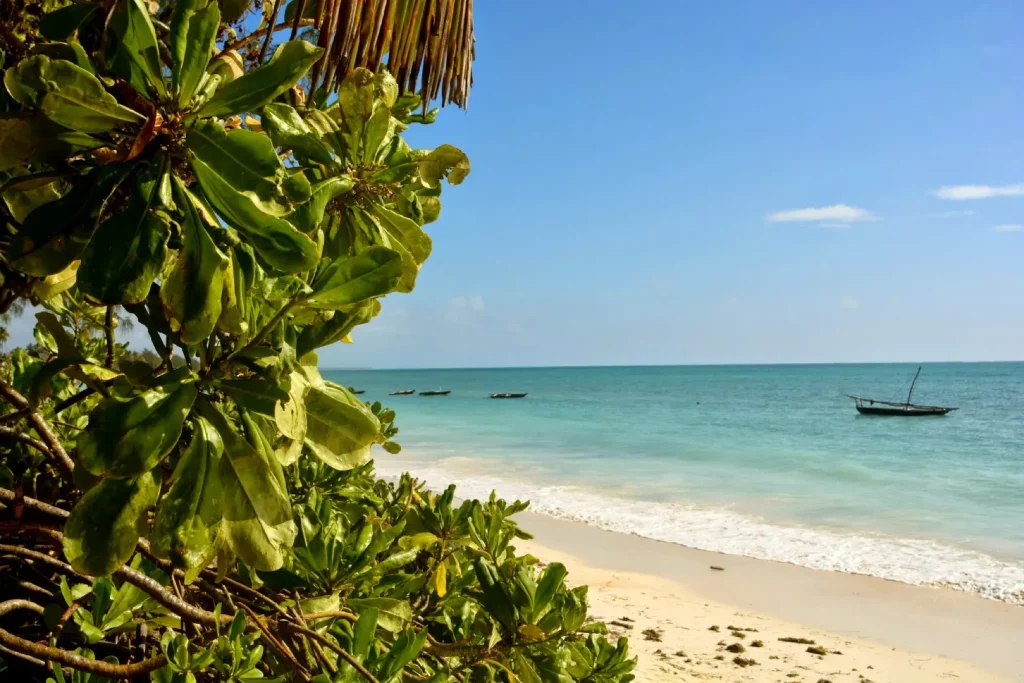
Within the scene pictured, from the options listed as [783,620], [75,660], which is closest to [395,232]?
[75,660]

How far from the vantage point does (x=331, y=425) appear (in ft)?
2.48

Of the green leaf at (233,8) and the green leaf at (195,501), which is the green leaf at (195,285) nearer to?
the green leaf at (195,501)

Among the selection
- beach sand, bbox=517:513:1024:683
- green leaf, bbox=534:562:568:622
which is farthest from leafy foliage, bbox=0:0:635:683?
beach sand, bbox=517:513:1024:683

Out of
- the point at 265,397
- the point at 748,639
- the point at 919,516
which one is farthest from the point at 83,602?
the point at 919,516

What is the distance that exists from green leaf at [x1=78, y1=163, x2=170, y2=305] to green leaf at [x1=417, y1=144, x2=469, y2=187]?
1.48ft

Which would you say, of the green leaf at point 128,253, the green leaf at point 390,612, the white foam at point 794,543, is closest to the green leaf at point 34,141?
the green leaf at point 128,253

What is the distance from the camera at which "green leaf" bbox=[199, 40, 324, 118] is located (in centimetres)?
62

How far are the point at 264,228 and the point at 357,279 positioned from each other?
9 cm

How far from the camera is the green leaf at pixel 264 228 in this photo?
0.62 metres

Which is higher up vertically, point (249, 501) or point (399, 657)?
point (249, 501)

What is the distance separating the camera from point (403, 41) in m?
1.15

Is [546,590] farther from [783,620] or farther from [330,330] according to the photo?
[783,620]

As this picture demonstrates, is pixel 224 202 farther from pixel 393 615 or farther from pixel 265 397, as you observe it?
pixel 393 615

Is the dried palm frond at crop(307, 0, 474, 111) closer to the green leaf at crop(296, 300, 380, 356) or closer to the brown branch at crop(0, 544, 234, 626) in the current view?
the green leaf at crop(296, 300, 380, 356)
